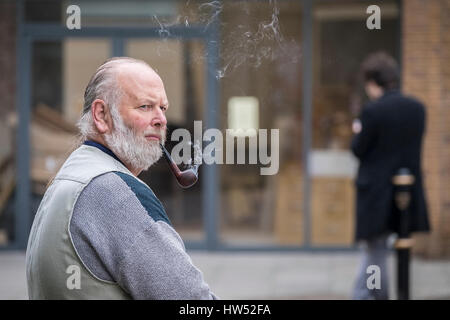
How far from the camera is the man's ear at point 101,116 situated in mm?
2002

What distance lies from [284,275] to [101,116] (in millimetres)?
6074

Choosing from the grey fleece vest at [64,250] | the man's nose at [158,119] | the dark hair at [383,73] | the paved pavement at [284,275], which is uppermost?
the dark hair at [383,73]

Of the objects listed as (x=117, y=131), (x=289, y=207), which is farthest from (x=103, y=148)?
(x=289, y=207)

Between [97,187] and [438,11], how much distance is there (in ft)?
23.8

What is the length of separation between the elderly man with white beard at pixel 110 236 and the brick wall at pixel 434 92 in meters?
6.90

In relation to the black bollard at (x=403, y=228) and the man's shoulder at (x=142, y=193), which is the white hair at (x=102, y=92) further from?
the black bollard at (x=403, y=228)

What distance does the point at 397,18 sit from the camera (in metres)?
8.67

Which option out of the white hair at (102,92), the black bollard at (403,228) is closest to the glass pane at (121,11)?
the black bollard at (403,228)

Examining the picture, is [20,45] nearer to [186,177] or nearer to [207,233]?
[207,233]

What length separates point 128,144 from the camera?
6.49 feet

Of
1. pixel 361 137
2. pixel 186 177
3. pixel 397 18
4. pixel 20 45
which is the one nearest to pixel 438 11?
pixel 397 18

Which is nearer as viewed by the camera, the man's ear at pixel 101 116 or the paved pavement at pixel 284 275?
the man's ear at pixel 101 116

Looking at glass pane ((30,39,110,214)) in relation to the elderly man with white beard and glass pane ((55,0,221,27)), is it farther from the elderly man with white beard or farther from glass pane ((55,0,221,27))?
the elderly man with white beard

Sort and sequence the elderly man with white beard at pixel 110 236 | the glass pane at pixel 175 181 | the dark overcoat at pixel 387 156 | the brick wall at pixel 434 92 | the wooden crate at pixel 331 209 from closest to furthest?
the elderly man with white beard at pixel 110 236, the dark overcoat at pixel 387 156, the brick wall at pixel 434 92, the glass pane at pixel 175 181, the wooden crate at pixel 331 209
